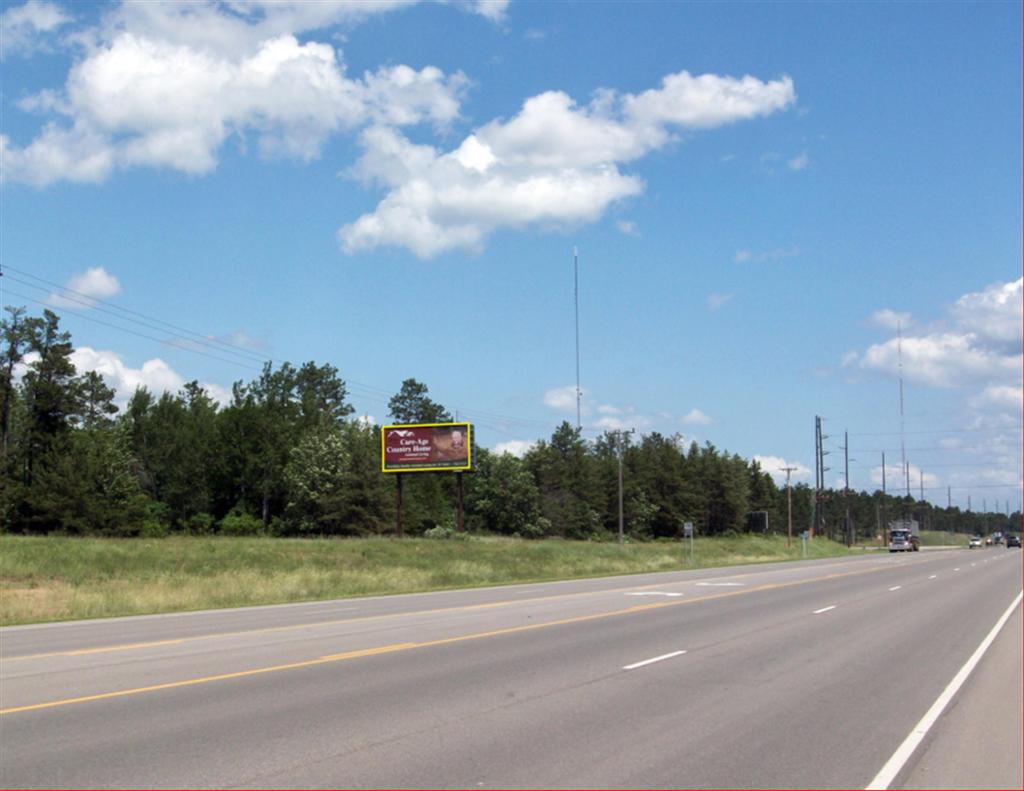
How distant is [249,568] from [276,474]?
62137mm

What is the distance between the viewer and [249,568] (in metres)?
44.5

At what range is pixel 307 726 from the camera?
954 cm

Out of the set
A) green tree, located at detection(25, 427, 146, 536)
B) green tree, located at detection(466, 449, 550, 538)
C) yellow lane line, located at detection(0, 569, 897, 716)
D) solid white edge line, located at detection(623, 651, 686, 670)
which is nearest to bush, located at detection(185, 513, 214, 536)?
green tree, located at detection(25, 427, 146, 536)

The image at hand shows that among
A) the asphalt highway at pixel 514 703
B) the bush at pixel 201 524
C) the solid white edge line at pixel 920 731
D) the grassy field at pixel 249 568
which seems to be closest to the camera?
the solid white edge line at pixel 920 731

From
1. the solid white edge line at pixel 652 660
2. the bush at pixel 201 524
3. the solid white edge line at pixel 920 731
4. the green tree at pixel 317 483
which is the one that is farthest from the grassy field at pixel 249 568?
the bush at pixel 201 524

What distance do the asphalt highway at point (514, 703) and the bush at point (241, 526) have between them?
8020 centimetres

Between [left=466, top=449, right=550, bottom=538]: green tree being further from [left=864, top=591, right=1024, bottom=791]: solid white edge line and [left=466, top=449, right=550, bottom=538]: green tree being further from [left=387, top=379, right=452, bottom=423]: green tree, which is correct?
[left=864, top=591, right=1024, bottom=791]: solid white edge line

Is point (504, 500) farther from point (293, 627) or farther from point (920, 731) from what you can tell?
point (920, 731)

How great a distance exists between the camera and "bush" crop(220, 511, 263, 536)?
99.6 meters

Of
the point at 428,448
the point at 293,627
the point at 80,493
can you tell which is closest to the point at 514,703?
the point at 293,627

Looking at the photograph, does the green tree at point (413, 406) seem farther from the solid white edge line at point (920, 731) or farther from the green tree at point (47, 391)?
the solid white edge line at point (920, 731)

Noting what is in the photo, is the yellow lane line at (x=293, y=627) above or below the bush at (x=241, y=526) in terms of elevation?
above

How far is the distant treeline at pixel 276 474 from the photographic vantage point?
84.1 metres

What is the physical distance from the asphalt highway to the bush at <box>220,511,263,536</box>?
263ft
